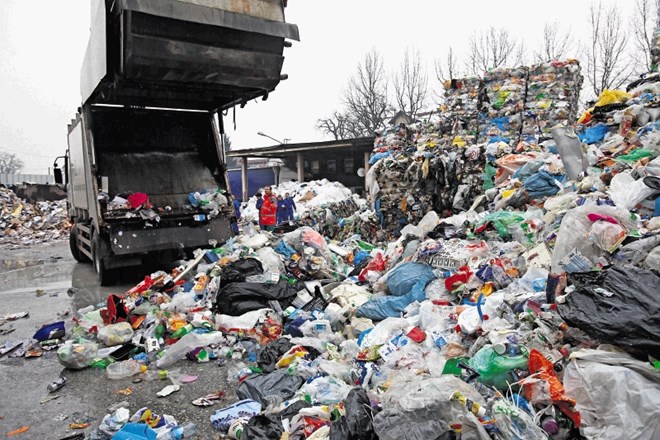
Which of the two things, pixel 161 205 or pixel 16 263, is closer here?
pixel 161 205

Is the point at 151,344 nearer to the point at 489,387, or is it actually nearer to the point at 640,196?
the point at 489,387

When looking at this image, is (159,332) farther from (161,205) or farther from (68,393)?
(161,205)

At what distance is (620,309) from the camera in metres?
2.19

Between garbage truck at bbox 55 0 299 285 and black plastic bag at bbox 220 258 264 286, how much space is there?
5.57 ft

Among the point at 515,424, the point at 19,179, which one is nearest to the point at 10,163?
the point at 19,179

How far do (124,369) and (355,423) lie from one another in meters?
2.26

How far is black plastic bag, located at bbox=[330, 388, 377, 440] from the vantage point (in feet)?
7.09

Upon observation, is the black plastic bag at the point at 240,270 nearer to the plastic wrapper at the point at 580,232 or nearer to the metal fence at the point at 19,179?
the plastic wrapper at the point at 580,232

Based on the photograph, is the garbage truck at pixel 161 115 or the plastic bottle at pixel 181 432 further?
the garbage truck at pixel 161 115

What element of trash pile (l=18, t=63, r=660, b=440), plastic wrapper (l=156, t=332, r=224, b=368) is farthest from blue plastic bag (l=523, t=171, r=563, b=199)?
plastic wrapper (l=156, t=332, r=224, b=368)

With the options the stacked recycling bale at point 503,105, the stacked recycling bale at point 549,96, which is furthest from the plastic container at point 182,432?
the stacked recycling bale at point 549,96

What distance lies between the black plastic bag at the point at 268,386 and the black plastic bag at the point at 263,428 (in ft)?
1.16

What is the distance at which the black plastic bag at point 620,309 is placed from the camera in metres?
2.07

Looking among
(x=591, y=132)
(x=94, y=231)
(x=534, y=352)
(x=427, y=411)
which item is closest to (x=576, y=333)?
(x=534, y=352)
